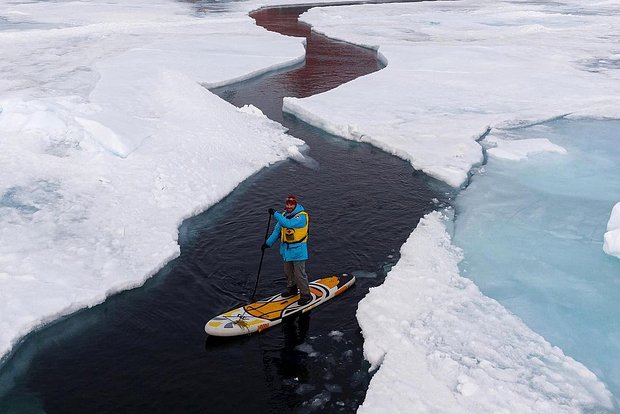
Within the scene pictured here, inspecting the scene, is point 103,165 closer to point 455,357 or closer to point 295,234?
point 295,234

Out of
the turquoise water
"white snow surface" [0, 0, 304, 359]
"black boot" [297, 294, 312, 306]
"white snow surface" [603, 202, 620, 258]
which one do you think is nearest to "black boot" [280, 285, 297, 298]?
"black boot" [297, 294, 312, 306]

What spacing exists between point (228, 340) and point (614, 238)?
24.5 feet

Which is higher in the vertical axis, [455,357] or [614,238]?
[614,238]

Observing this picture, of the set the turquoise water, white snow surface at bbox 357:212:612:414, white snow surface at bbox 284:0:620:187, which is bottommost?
white snow surface at bbox 284:0:620:187

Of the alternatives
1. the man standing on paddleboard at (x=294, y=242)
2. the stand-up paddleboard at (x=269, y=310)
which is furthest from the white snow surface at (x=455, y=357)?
the man standing on paddleboard at (x=294, y=242)

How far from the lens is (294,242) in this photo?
31.6 ft

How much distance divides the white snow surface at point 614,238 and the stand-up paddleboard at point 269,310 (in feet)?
16.5

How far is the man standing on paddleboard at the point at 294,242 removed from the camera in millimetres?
9500

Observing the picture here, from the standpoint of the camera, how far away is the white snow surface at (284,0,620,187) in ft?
60.7

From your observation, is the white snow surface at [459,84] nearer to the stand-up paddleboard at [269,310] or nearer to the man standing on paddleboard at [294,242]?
the stand-up paddleboard at [269,310]

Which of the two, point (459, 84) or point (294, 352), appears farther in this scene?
point (459, 84)

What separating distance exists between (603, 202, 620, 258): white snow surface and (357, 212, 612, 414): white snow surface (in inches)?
120

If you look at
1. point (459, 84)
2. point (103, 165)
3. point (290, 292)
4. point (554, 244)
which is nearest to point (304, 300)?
point (290, 292)

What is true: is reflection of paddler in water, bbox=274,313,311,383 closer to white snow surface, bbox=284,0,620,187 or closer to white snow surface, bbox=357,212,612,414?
white snow surface, bbox=357,212,612,414
